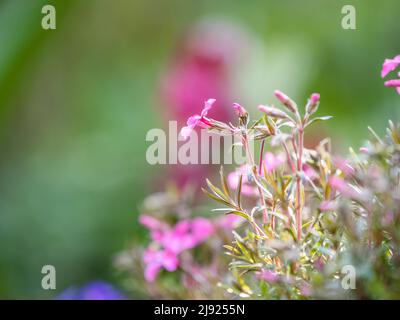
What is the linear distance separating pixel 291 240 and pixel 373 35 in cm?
200

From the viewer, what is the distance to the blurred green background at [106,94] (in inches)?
78.8

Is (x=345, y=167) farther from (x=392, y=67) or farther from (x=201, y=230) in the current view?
(x=201, y=230)

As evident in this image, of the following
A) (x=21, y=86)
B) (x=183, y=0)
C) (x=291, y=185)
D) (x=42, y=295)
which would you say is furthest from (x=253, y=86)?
(x=291, y=185)

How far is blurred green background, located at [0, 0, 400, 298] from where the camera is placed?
2002 millimetres

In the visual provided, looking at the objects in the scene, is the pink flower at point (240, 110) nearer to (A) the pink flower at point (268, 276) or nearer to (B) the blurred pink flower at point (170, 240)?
(A) the pink flower at point (268, 276)

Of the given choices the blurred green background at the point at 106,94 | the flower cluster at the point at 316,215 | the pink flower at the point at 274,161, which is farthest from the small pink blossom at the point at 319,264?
the blurred green background at the point at 106,94

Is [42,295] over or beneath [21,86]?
beneath

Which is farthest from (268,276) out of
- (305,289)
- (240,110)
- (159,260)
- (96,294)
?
(96,294)

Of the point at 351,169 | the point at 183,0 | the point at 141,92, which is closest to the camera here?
the point at 351,169

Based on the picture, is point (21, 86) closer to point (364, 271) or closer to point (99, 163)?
point (99, 163)

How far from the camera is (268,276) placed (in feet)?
1.63

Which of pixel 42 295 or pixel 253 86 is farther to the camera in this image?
pixel 253 86

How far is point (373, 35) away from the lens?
2.35 meters

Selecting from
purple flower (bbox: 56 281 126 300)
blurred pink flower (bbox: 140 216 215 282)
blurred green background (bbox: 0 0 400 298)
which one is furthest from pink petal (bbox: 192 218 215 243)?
blurred green background (bbox: 0 0 400 298)
